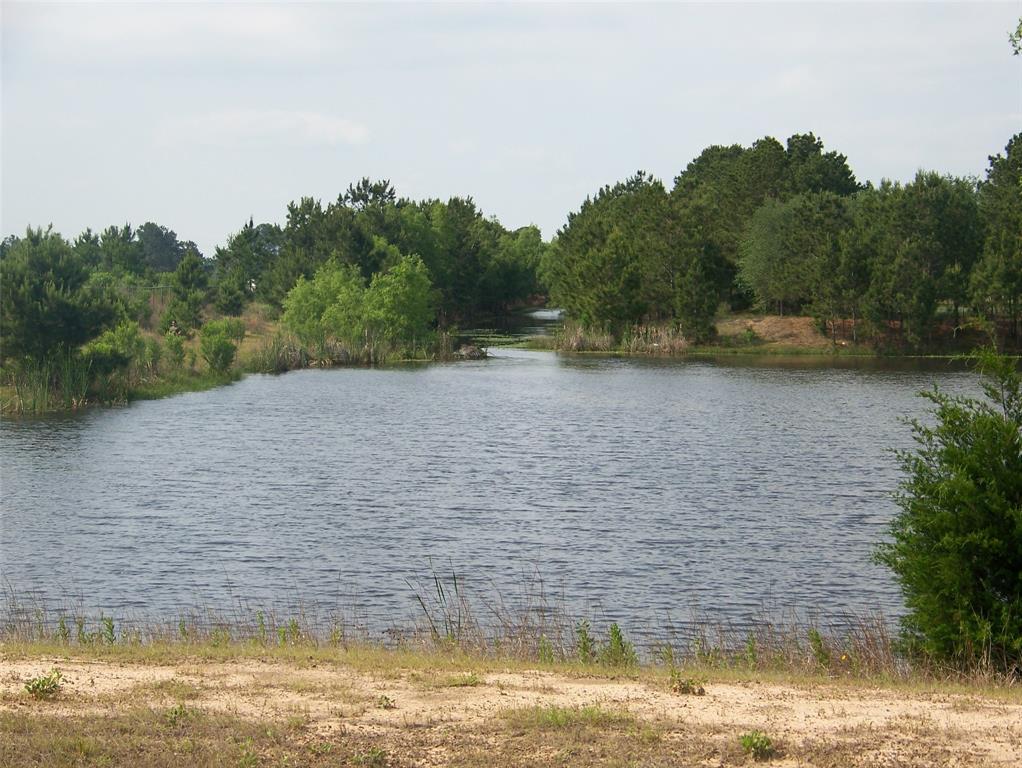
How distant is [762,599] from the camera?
21266 mm

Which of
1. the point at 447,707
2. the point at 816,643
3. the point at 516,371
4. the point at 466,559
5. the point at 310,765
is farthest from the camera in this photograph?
the point at 516,371

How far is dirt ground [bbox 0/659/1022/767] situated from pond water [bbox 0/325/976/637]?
746cm

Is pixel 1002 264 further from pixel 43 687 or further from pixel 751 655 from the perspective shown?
pixel 43 687

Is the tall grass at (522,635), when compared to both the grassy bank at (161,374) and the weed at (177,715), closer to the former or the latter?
the weed at (177,715)

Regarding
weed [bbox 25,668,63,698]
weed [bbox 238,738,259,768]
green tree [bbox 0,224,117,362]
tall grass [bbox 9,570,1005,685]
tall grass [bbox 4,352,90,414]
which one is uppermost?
green tree [bbox 0,224,117,362]

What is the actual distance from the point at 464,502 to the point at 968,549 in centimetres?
1858

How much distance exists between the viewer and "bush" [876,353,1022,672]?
46.7 feet

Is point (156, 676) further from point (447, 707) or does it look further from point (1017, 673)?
point (1017, 673)

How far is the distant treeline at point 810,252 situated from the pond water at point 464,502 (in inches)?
956

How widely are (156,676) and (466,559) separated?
41.8 ft

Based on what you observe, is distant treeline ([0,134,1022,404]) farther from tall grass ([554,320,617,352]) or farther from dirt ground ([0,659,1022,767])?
dirt ground ([0,659,1022,767])

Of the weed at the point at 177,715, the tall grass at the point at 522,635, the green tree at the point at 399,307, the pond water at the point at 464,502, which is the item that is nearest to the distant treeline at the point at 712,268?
the green tree at the point at 399,307

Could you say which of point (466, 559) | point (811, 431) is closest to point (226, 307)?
point (811, 431)

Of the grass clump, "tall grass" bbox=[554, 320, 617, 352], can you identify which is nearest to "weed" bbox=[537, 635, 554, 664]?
the grass clump
